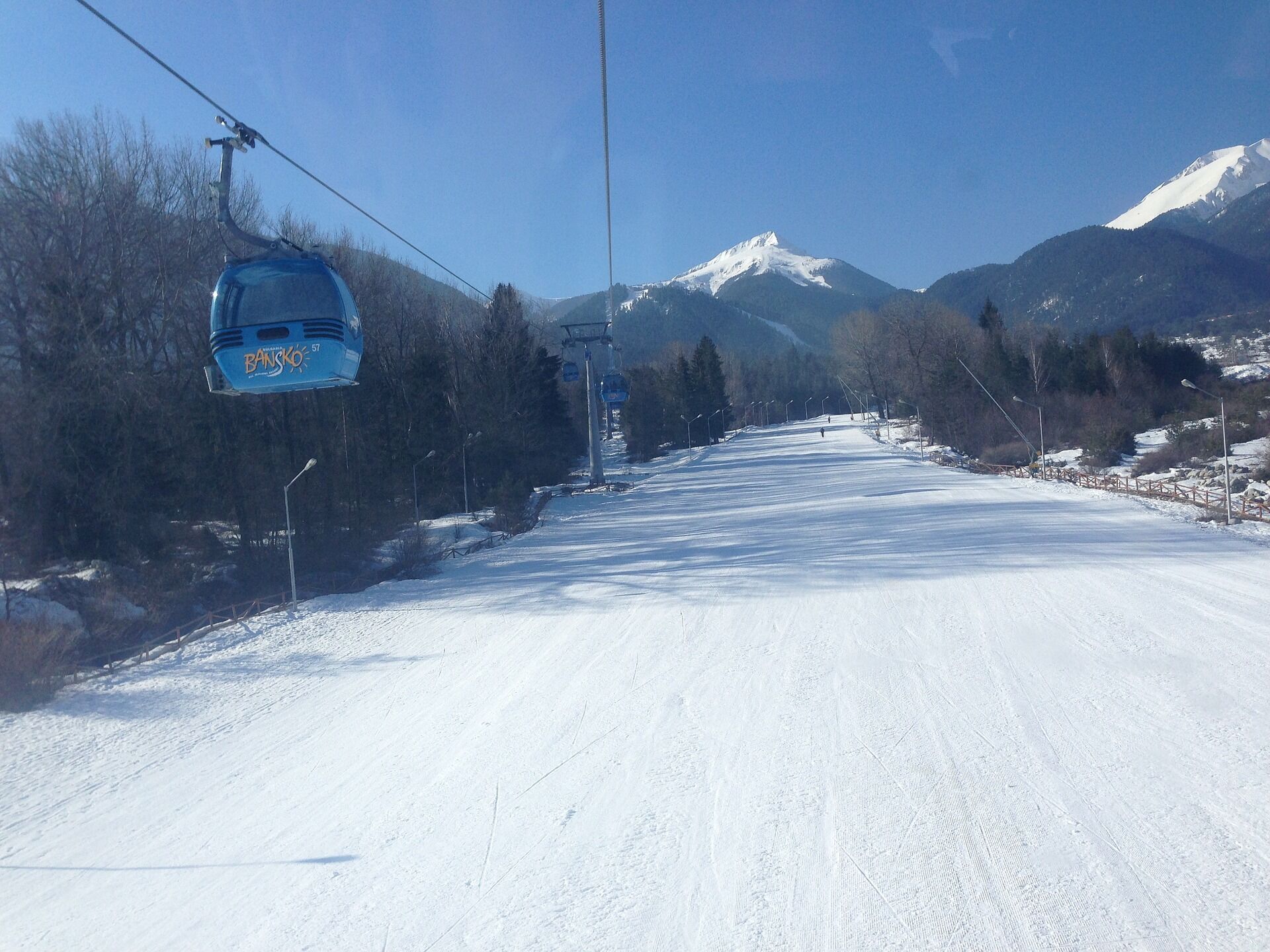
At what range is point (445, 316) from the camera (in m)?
59.5

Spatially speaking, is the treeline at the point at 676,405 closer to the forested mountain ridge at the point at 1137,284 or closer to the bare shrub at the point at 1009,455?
the bare shrub at the point at 1009,455

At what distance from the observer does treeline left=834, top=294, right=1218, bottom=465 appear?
60.7m

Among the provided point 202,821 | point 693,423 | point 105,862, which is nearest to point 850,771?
point 202,821

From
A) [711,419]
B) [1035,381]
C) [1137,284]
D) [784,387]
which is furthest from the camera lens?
[784,387]

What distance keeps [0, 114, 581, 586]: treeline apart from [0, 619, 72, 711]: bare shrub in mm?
18362

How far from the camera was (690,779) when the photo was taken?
6.92 metres

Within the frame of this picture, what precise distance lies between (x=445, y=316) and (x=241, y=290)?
166 feet

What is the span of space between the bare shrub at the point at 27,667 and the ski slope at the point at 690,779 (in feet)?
1.44

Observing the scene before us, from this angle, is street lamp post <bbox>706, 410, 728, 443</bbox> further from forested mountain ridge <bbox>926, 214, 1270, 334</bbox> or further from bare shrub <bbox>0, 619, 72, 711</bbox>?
bare shrub <bbox>0, 619, 72, 711</bbox>

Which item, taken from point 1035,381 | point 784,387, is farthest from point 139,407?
point 784,387

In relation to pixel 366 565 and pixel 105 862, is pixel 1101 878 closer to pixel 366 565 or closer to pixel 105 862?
pixel 105 862

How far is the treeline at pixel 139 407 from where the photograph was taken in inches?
1113

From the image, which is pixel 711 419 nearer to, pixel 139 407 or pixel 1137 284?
pixel 139 407

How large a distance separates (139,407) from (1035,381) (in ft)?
215
